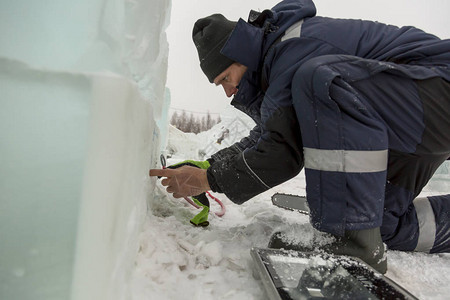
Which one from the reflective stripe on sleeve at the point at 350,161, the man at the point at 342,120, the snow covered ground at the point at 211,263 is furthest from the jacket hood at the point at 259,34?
the snow covered ground at the point at 211,263

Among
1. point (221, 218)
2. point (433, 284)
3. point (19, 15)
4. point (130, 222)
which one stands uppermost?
point (19, 15)

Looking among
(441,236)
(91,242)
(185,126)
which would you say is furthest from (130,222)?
(185,126)

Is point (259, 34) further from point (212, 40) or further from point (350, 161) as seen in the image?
point (350, 161)

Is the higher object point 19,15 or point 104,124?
point 19,15

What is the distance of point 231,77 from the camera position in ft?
4.15

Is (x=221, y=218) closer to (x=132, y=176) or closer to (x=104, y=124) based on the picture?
(x=132, y=176)

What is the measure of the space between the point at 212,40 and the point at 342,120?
0.63 meters


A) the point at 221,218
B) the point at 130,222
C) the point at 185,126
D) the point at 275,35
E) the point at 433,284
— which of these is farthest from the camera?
the point at 185,126

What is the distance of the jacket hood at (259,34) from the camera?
1.07 m

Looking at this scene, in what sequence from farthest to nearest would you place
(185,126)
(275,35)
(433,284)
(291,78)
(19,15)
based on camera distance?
(185,126)
(275,35)
(291,78)
(433,284)
(19,15)

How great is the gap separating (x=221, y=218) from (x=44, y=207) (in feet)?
3.55

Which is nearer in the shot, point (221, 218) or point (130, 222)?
point (130, 222)

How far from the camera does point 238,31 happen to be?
3.50ft

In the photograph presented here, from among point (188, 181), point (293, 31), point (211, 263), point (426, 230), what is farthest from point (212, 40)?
point (426, 230)
